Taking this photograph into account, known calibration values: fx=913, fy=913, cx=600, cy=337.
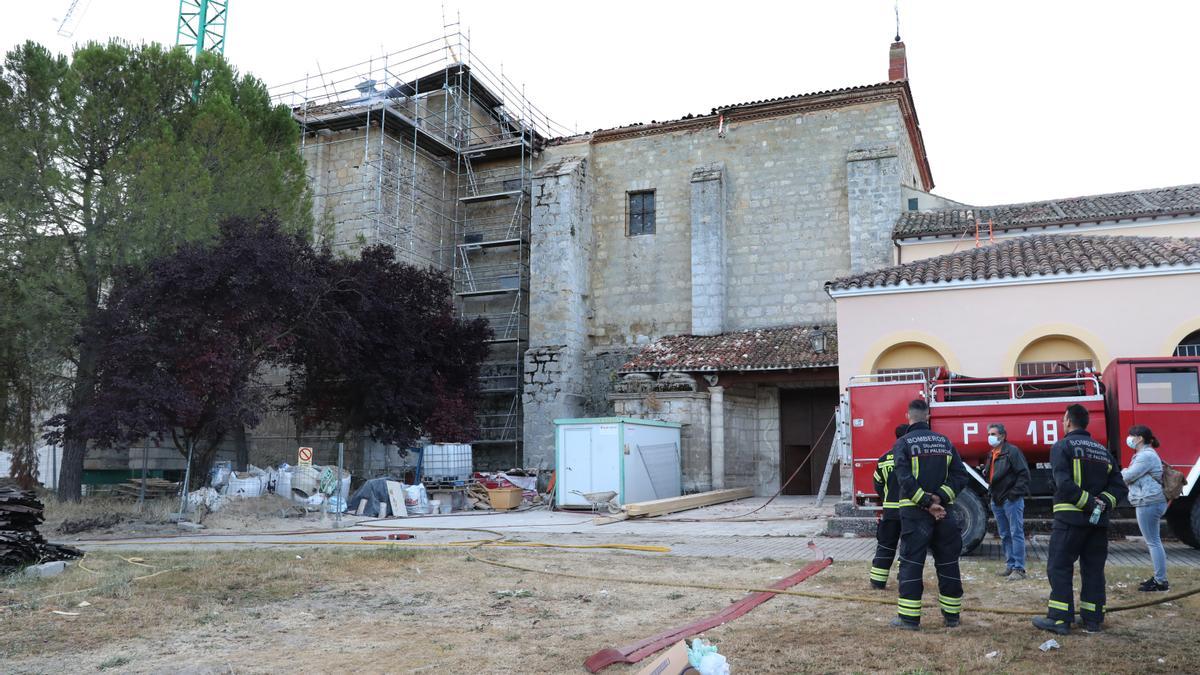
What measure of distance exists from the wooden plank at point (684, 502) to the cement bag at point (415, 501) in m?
4.59

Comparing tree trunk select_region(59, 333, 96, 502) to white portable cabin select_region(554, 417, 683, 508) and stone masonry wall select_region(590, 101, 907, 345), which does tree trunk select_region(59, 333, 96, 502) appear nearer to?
white portable cabin select_region(554, 417, 683, 508)

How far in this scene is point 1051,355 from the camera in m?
17.2

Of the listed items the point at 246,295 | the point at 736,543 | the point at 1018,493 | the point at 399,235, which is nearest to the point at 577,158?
the point at 399,235

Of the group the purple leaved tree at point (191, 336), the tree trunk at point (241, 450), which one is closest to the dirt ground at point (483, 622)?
the purple leaved tree at point (191, 336)

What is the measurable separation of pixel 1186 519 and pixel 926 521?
19.4ft

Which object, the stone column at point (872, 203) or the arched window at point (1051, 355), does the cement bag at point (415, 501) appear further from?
the stone column at point (872, 203)

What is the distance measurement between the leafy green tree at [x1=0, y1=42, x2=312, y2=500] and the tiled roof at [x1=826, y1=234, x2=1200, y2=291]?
43.9 ft

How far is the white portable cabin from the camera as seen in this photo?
2022 centimetres

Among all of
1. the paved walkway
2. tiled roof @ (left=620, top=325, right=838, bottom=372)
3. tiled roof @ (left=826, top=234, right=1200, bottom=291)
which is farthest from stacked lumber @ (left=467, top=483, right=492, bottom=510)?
tiled roof @ (left=826, top=234, right=1200, bottom=291)

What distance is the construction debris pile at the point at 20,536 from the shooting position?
1013 cm

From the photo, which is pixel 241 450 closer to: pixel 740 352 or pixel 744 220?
pixel 740 352

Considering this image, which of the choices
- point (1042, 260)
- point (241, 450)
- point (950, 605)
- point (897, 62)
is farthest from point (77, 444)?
point (897, 62)

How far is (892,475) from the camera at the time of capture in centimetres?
771

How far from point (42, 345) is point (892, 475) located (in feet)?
61.0
